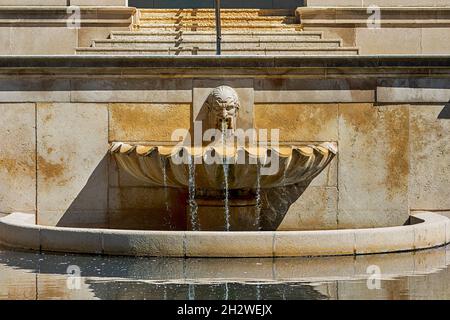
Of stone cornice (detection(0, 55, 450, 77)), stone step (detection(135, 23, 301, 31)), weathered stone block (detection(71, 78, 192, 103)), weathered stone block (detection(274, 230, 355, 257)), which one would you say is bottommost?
weathered stone block (detection(274, 230, 355, 257))

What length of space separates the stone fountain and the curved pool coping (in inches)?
62.0

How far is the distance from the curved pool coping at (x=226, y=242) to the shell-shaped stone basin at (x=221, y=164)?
155cm

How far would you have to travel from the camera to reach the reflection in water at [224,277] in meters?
10.6

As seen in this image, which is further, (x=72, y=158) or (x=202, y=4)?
(x=202, y=4)

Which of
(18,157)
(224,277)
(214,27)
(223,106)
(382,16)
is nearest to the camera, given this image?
(224,277)

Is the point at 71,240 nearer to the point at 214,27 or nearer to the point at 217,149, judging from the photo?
the point at 217,149

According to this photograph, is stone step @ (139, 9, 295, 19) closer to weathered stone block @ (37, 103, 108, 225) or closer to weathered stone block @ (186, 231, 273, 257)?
weathered stone block @ (37, 103, 108, 225)

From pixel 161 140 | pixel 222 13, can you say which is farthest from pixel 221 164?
pixel 222 13

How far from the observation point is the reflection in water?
34.9 ft

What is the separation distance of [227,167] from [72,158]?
228 cm

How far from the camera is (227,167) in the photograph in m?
13.5

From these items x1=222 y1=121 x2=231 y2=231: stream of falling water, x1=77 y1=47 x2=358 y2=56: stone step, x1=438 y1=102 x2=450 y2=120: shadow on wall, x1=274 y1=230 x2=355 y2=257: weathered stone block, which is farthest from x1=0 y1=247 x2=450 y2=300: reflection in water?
x1=77 y1=47 x2=358 y2=56: stone step

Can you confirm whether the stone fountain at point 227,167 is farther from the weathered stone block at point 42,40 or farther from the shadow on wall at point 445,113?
the weathered stone block at point 42,40
